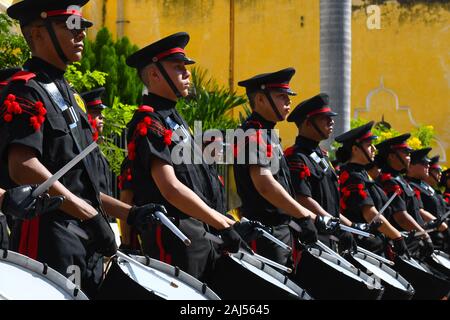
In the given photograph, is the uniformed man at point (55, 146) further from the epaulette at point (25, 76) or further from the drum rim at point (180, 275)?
the drum rim at point (180, 275)

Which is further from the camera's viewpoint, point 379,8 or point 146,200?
point 379,8

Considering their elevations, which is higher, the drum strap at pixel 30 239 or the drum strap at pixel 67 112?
the drum strap at pixel 67 112

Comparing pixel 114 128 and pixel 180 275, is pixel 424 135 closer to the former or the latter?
pixel 114 128

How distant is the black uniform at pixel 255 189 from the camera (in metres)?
6.82

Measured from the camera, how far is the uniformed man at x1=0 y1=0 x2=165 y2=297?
178 inches

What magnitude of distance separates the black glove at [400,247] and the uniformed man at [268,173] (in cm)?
235

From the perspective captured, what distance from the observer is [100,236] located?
4480 millimetres

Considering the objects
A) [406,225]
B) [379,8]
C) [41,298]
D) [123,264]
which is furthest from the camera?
[379,8]

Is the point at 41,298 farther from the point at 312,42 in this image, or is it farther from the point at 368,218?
the point at 312,42

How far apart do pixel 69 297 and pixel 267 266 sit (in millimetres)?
1828

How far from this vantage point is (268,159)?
Answer: 6.89 meters

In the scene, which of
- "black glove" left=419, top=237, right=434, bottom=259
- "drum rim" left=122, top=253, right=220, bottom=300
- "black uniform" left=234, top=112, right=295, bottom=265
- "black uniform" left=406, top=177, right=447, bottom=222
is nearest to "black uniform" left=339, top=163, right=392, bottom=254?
"black glove" left=419, top=237, right=434, bottom=259

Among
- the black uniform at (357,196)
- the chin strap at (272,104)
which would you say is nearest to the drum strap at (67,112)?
the chin strap at (272,104)
